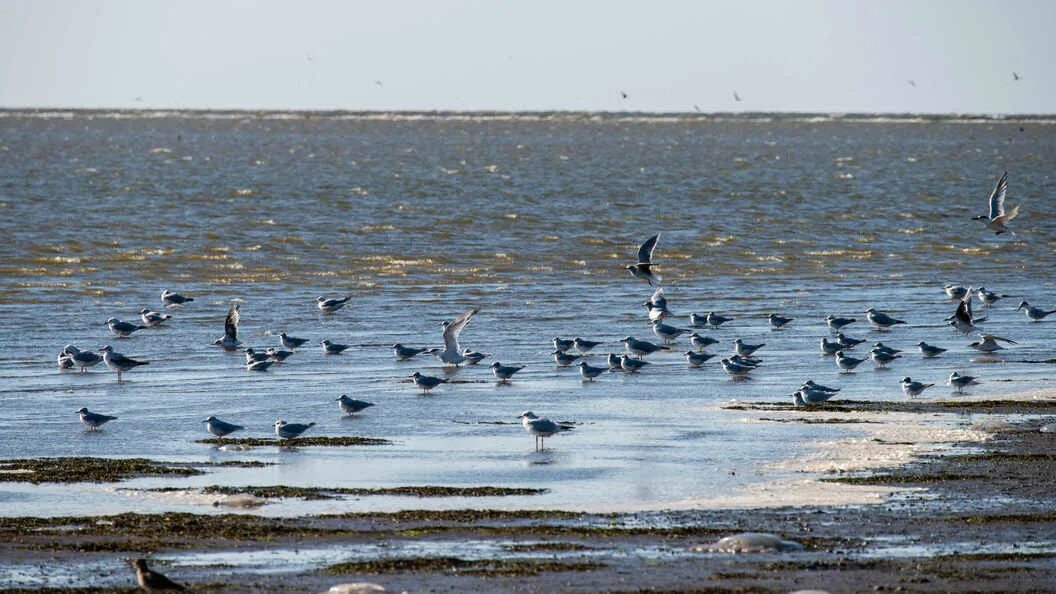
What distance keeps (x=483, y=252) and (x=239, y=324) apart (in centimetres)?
1501

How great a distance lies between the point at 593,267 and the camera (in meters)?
41.6

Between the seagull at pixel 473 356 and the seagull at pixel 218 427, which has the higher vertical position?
the seagull at pixel 218 427

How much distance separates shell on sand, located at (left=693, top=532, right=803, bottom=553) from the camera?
12.2 metres

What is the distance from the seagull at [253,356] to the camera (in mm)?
24359

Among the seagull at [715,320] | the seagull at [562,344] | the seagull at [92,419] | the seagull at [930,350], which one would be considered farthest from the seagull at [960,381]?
the seagull at [92,419]

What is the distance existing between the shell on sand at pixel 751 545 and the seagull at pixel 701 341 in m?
14.0

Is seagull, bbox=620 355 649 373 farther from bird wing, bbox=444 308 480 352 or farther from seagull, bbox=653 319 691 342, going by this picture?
seagull, bbox=653 319 691 342

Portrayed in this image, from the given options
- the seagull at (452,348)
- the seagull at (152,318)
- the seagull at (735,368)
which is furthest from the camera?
the seagull at (152,318)

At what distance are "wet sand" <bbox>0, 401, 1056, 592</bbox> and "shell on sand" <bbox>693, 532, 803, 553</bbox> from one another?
0.15 metres

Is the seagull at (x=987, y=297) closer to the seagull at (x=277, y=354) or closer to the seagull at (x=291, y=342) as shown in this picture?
the seagull at (x=291, y=342)

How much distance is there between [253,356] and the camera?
24.4 m

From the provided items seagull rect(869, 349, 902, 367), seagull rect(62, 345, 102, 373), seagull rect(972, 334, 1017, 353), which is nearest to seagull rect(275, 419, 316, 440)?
seagull rect(62, 345, 102, 373)

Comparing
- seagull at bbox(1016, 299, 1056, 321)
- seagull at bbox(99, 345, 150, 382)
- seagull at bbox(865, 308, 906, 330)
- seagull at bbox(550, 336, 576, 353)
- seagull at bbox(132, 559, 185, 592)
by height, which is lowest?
→ seagull at bbox(1016, 299, 1056, 321)

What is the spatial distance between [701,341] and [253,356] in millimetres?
7017
